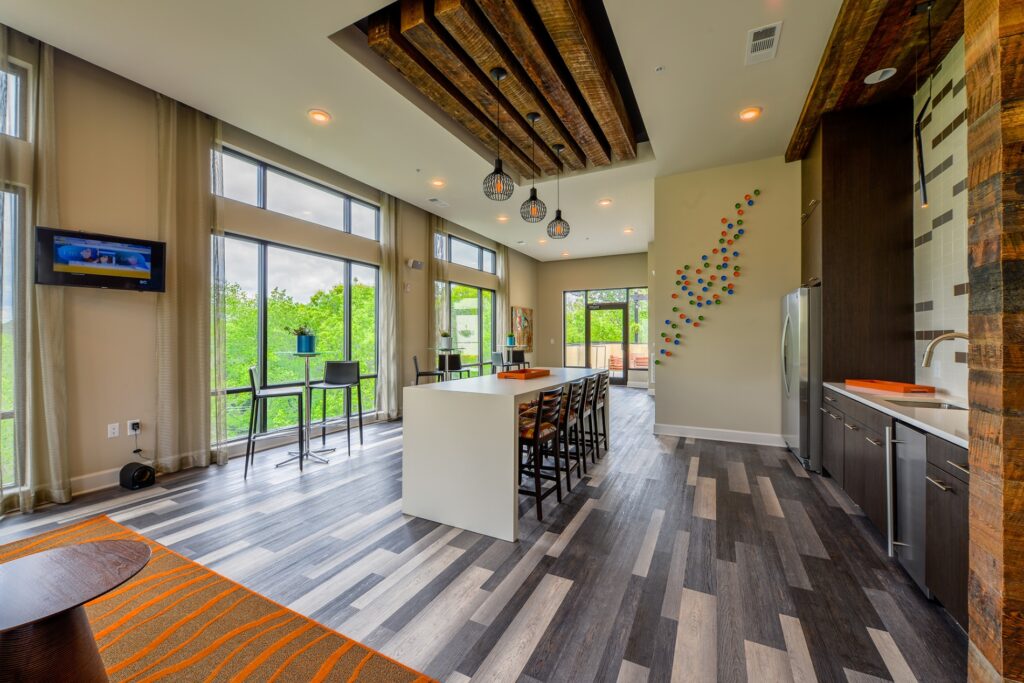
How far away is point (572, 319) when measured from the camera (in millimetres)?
10633

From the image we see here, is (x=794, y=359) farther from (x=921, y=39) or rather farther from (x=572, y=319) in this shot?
(x=572, y=319)

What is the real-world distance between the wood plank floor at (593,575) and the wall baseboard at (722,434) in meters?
1.14

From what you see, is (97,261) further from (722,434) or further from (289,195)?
(722,434)

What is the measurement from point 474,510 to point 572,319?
8448 mm

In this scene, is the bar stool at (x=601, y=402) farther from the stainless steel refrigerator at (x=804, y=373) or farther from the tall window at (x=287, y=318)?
the tall window at (x=287, y=318)

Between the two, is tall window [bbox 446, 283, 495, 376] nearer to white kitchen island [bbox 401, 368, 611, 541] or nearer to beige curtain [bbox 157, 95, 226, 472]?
beige curtain [bbox 157, 95, 226, 472]

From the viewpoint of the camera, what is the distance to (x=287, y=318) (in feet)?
15.7

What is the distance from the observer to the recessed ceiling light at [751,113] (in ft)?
11.7

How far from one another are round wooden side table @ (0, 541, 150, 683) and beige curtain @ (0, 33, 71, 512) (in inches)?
91.8

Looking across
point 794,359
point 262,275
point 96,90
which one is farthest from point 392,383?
point 794,359

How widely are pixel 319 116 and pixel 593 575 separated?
4257 millimetres

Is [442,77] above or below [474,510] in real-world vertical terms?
above

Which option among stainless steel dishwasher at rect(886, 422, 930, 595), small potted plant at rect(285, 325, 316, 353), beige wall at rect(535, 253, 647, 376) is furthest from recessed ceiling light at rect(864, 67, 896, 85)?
beige wall at rect(535, 253, 647, 376)

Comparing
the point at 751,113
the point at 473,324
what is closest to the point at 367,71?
the point at 751,113
